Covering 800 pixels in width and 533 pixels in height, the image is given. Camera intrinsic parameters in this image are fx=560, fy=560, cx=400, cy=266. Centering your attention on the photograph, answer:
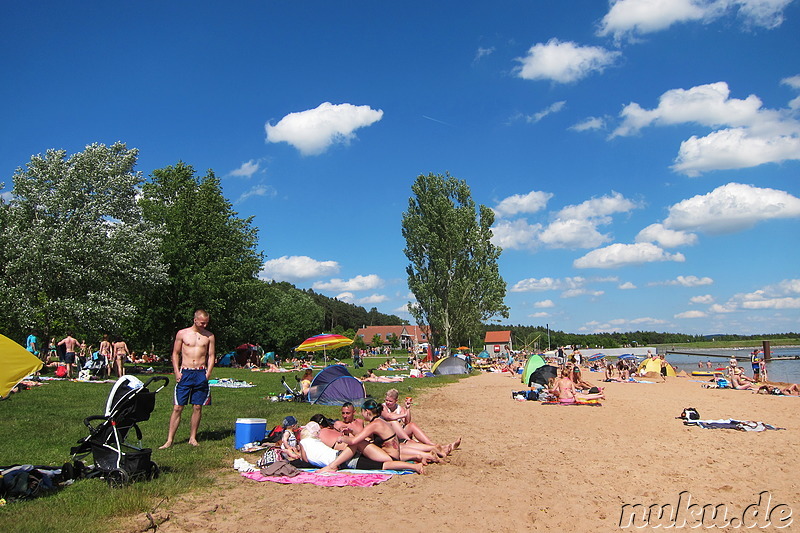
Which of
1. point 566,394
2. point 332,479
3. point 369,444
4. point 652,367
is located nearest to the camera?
point 332,479

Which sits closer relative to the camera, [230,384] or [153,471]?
[153,471]

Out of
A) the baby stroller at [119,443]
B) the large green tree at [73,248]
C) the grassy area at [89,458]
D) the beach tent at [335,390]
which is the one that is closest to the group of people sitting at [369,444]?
the grassy area at [89,458]

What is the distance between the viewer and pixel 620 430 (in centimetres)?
1073

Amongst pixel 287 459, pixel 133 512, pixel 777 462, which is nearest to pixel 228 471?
pixel 287 459

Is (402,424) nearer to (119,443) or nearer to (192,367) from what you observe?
(192,367)

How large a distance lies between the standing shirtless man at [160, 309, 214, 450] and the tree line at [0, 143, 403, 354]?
47.2 ft

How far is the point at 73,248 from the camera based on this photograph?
20.8 meters

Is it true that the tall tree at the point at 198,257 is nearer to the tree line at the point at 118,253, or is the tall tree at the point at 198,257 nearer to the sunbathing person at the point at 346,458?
the tree line at the point at 118,253

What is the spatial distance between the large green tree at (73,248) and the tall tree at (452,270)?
19754 mm

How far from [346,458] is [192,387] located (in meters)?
2.35

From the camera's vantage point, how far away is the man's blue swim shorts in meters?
7.46

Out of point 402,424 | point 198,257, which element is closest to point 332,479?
point 402,424

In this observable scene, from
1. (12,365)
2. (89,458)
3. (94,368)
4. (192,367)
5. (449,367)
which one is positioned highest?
(12,365)

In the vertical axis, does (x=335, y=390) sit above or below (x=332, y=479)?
above
